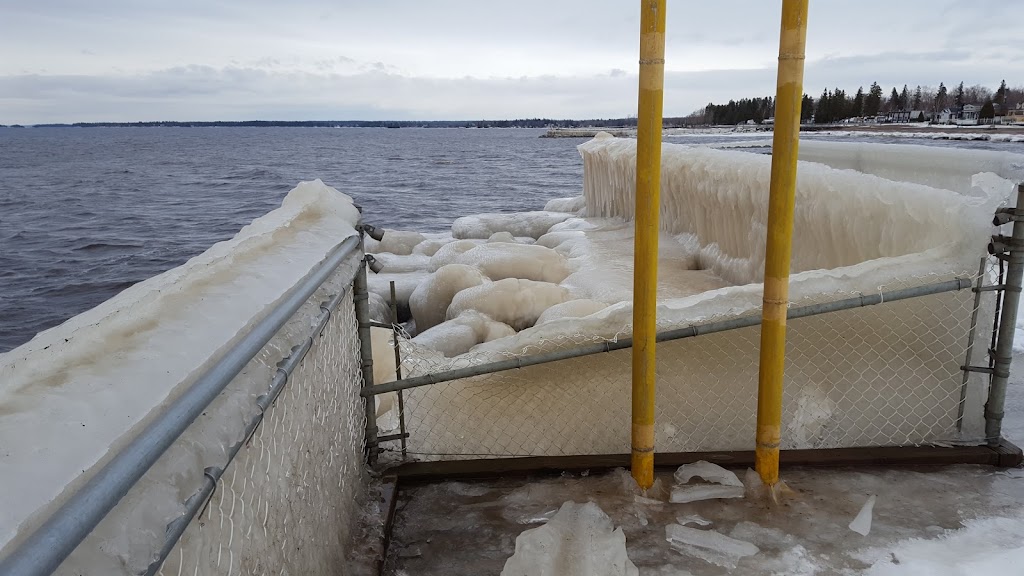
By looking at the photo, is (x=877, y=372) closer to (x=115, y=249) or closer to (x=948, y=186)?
(x=948, y=186)

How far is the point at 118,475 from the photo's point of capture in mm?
1063

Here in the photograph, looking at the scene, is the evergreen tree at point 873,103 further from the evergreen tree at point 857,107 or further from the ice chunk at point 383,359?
the ice chunk at point 383,359

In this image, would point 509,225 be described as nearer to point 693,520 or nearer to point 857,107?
point 693,520

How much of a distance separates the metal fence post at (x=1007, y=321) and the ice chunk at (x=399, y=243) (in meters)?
12.1

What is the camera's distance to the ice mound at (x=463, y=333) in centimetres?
671

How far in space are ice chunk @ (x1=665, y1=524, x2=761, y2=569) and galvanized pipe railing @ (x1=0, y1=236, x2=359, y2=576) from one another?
2044 millimetres

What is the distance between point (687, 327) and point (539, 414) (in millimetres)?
973

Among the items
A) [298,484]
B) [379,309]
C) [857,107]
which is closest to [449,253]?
[379,309]

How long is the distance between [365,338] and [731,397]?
6.73 feet

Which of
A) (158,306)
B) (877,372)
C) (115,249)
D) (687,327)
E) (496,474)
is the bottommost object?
(115,249)

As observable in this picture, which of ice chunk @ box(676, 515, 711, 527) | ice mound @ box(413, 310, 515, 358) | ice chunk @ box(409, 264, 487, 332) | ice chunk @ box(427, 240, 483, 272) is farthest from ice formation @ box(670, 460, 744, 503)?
ice chunk @ box(427, 240, 483, 272)

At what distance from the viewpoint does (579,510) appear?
317 cm

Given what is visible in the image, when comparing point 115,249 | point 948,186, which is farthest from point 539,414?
point 115,249

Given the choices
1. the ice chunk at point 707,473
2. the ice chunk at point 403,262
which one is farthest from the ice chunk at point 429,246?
the ice chunk at point 707,473
